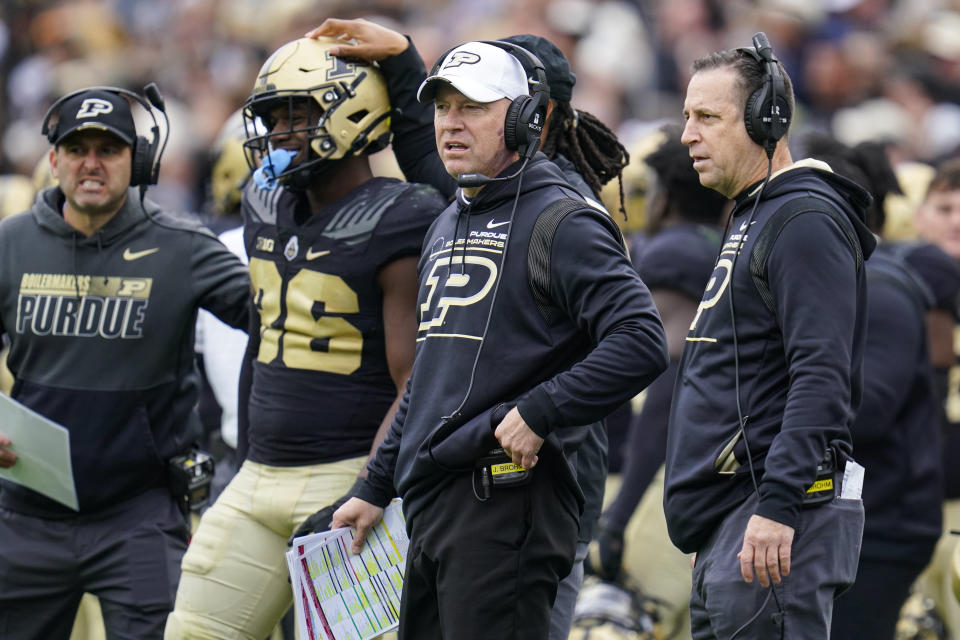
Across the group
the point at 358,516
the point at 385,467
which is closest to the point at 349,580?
the point at 358,516

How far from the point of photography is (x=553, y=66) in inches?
193

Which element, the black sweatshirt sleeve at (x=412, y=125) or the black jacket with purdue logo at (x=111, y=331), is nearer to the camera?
the black sweatshirt sleeve at (x=412, y=125)

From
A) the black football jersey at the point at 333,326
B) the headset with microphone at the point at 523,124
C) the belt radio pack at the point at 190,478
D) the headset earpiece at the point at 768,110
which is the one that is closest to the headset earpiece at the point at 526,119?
the headset with microphone at the point at 523,124

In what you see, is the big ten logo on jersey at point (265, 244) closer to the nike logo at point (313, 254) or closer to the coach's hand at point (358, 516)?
the nike logo at point (313, 254)

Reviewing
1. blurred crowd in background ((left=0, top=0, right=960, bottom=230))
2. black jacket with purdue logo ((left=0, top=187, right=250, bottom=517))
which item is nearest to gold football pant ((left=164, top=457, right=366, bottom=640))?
black jacket with purdue logo ((left=0, top=187, right=250, bottom=517))

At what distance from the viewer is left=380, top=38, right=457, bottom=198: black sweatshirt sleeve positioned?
17.1 feet

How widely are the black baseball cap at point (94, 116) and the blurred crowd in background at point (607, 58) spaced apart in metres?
6.52

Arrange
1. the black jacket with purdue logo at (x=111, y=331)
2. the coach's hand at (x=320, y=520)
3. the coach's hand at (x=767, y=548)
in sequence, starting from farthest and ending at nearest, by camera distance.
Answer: the black jacket with purdue logo at (x=111, y=331)
the coach's hand at (x=320, y=520)
the coach's hand at (x=767, y=548)

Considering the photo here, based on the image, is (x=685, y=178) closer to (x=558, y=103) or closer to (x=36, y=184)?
(x=558, y=103)

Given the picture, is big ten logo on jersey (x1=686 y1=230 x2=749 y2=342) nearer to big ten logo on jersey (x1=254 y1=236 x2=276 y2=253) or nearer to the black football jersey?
the black football jersey

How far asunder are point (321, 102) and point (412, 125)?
1.20 ft

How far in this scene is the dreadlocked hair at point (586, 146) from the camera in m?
5.02

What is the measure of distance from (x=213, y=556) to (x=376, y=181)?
1318mm

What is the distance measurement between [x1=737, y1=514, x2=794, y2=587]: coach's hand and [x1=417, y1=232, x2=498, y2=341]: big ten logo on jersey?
888 millimetres
